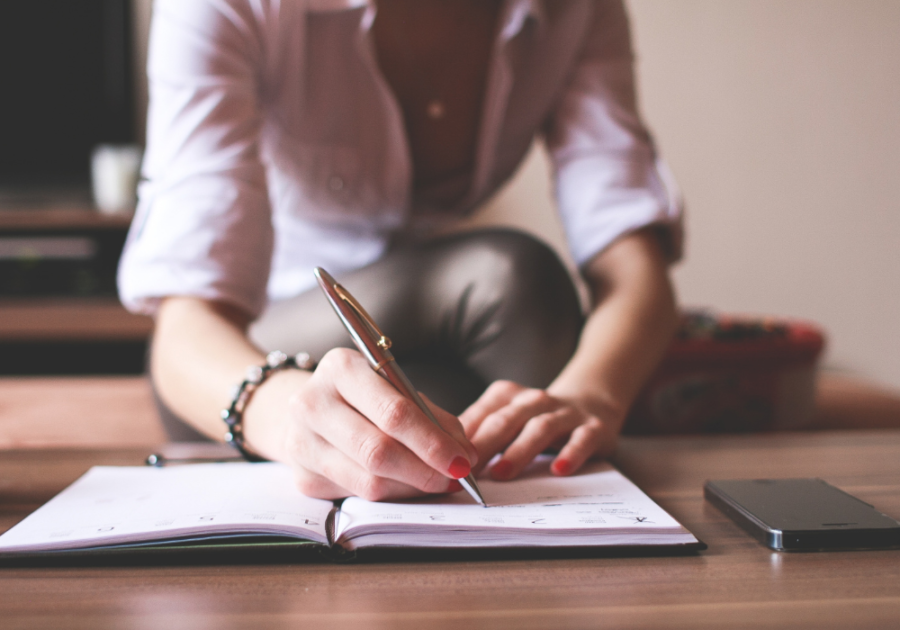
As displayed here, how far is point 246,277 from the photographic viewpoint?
2.08 feet

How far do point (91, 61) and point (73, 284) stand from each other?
696mm

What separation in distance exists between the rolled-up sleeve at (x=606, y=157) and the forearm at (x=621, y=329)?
0.03 meters

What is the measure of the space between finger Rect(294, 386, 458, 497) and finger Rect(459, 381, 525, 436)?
92 mm

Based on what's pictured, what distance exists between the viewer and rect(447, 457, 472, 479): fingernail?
1.23 ft

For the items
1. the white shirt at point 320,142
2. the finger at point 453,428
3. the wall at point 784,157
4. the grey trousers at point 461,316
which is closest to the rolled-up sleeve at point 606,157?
the white shirt at point 320,142

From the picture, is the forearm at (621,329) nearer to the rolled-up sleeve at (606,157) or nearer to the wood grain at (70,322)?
the rolled-up sleeve at (606,157)

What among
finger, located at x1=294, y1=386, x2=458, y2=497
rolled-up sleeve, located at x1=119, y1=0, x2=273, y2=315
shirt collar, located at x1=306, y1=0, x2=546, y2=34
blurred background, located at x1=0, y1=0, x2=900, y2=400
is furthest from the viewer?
blurred background, located at x1=0, y1=0, x2=900, y2=400

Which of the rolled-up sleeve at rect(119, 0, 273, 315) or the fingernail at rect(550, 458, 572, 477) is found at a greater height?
the rolled-up sleeve at rect(119, 0, 273, 315)

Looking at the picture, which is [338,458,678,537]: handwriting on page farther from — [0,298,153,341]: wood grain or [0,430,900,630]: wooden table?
[0,298,153,341]: wood grain

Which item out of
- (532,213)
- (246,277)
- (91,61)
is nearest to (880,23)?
(532,213)

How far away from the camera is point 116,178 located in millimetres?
2039

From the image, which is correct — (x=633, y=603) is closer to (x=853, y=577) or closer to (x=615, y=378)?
(x=853, y=577)

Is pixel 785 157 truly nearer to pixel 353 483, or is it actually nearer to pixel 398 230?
pixel 398 230

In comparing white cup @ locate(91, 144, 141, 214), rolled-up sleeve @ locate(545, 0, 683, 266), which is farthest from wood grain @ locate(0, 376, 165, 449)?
white cup @ locate(91, 144, 141, 214)
